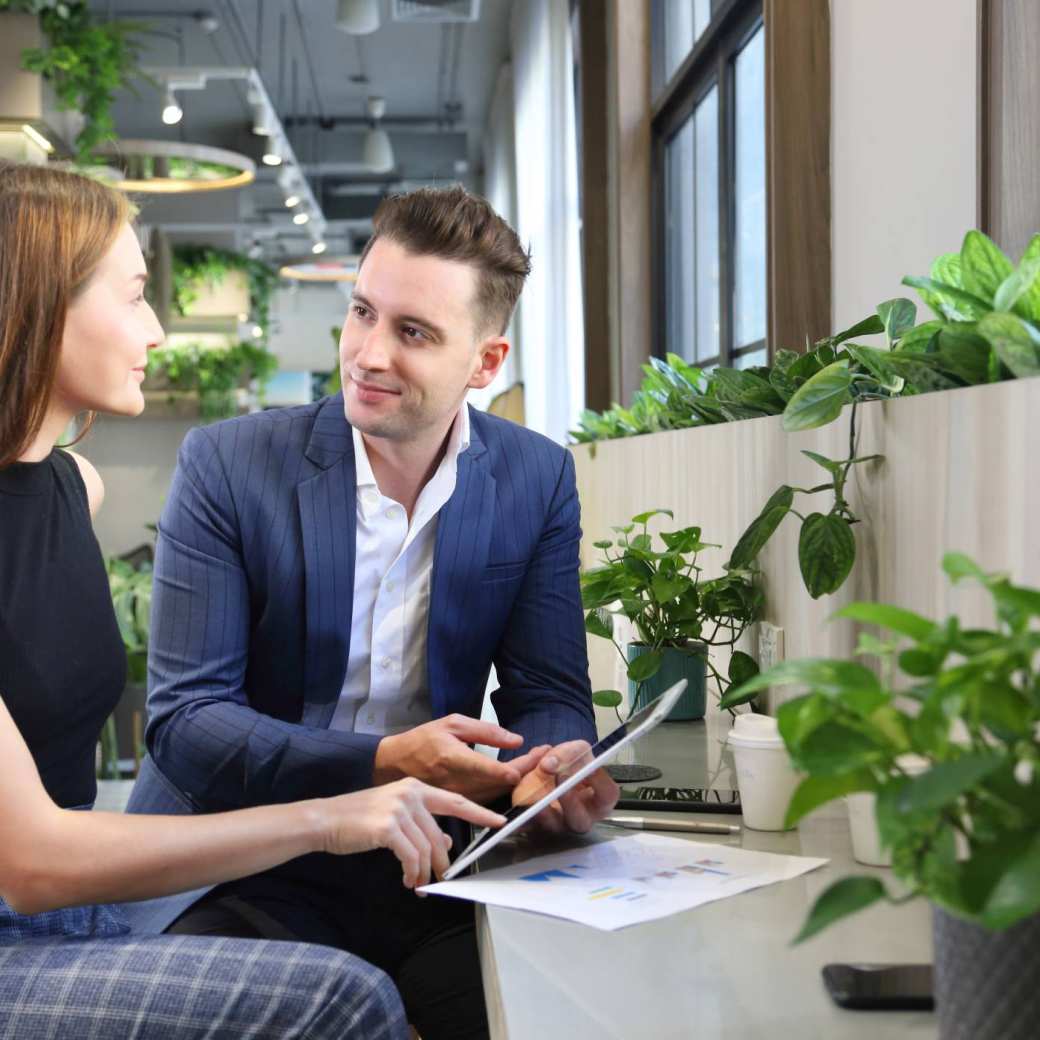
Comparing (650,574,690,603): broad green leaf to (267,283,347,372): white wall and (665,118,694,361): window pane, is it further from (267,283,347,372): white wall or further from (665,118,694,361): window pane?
(267,283,347,372): white wall

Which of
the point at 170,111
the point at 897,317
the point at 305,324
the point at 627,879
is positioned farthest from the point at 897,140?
the point at 305,324

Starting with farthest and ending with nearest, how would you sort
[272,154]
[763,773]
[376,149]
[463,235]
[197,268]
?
[197,268]
[376,149]
[272,154]
[463,235]
[763,773]

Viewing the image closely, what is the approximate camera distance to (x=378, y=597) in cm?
188

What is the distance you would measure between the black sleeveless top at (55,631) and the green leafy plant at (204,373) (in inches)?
362

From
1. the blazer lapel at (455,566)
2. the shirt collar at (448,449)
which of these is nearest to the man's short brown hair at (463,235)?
the shirt collar at (448,449)

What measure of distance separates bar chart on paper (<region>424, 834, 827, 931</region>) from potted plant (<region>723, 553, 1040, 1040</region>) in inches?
18.1

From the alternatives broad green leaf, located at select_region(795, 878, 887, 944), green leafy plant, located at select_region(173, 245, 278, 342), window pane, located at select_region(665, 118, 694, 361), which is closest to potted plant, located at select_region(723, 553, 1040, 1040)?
broad green leaf, located at select_region(795, 878, 887, 944)

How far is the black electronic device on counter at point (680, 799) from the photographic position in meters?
1.55

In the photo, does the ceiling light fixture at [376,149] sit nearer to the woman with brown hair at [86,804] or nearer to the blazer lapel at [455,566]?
the blazer lapel at [455,566]

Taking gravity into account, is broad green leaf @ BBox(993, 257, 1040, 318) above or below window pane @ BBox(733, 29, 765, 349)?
below

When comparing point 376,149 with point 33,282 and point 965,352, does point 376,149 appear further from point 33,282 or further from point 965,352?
point 965,352

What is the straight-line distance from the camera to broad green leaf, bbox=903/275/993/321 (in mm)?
1272

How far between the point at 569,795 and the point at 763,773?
0.21m

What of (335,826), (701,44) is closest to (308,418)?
(335,826)
